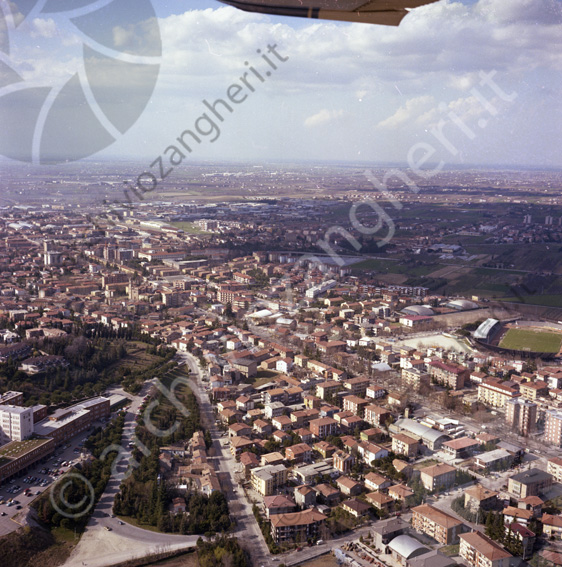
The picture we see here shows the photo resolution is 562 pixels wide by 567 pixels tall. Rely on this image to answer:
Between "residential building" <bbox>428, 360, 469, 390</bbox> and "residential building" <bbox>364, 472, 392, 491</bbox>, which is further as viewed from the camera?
"residential building" <bbox>428, 360, 469, 390</bbox>

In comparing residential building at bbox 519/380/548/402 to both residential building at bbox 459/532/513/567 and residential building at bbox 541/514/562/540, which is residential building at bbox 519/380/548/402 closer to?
residential building at bbox 541/514/562/540

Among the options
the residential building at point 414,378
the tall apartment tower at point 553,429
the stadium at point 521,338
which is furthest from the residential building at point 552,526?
the stadium at point 521,338

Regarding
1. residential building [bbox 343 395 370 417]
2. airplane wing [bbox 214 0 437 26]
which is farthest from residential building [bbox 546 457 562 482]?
airplane wing [bbox 214 0 437 26]

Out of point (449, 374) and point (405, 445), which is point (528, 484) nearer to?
point (405, 445)

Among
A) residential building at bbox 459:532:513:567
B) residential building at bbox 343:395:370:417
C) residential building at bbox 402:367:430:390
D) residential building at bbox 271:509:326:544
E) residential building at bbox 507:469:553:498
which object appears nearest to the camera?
residential building at bbox 459:532:513:567

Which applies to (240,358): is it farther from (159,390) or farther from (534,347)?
(534,347)

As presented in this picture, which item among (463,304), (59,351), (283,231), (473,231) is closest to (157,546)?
(59,351)
